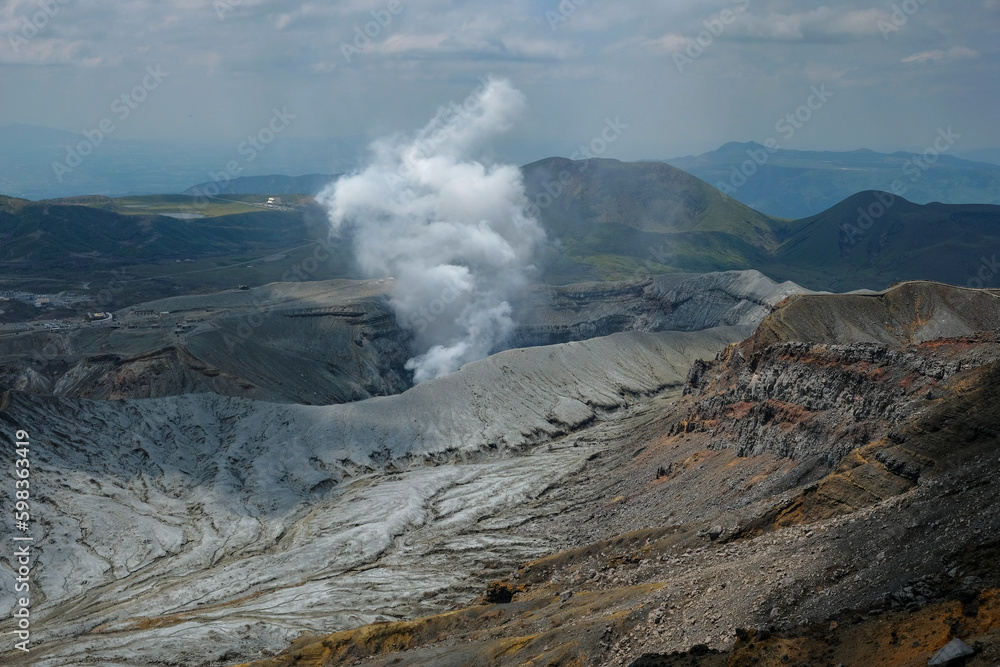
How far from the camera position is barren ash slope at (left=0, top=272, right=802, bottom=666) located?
213 ft

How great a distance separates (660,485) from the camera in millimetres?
75500

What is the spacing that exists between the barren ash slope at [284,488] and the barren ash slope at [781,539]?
868cm

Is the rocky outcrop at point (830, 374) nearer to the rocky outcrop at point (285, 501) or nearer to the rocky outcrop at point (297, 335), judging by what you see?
the rocky outcrop at point (285, 501)

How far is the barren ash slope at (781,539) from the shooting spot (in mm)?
29984

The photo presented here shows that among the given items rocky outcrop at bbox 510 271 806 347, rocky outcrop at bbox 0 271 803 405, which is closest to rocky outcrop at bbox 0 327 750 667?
rocky outcrop at bbox 0 271 803 405

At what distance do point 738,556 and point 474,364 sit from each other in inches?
3241

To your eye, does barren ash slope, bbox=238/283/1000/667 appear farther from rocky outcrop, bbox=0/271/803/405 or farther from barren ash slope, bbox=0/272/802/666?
rocky outcrop, bbox=0/271/803/405

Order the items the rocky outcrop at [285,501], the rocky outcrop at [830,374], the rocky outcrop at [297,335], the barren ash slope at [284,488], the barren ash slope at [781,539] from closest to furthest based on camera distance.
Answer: the barren ash slope at [781,539] < the rocky outcrop at [285,501] < the rocky outcrop at [830,374] < the barren ash slope at [284,488] < the rocky outcrop at [297,335]

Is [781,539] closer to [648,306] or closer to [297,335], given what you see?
[297,335]

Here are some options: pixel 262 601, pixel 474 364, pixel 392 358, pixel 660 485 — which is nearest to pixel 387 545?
pixel 262 601

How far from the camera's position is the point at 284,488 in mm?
94625

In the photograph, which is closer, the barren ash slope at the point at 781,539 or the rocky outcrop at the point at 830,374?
the barren ash slope at the point at 781,539

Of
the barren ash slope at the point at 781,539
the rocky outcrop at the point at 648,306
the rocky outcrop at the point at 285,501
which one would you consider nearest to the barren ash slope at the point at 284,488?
the rocky outcrop at the point at 285,501

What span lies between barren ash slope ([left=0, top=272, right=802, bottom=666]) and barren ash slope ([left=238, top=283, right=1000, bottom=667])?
28.5 feet
